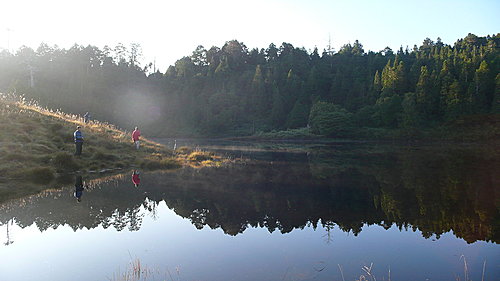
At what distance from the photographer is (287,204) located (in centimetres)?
1297

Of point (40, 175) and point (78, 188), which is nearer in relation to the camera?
point (78, 188)

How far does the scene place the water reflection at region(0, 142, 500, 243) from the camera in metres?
10.0

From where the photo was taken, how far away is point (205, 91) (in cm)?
12219

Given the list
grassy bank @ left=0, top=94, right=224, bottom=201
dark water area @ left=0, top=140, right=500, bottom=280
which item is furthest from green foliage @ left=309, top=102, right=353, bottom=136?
dark water area @ left=0, top=140, right=500, bottom=280

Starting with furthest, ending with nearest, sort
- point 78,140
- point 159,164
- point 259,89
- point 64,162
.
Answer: point 259,89
point 159,164
point 78,140
point 64,162

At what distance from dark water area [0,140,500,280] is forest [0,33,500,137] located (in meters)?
72.7

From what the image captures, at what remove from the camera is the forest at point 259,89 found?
83.8 metres

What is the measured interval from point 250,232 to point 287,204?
3723 mm

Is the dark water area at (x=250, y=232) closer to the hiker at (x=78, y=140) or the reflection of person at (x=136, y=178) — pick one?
the reflection of person at (x=136, y=178)

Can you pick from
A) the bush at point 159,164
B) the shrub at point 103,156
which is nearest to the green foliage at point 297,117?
the bush at point 159,164

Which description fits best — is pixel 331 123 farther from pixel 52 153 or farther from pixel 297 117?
pixel 52 153

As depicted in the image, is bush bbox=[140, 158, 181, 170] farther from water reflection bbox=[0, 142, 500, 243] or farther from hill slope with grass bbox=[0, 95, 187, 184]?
water reflection bbox=[0, 142, 500, 243]

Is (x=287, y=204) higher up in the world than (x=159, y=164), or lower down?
lower down

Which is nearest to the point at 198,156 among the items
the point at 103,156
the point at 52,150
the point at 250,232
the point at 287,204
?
the point at 103,156
